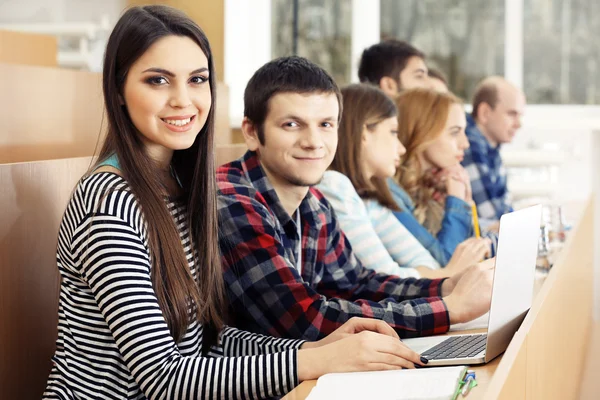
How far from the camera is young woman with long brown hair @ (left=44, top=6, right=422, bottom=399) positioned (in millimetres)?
1163

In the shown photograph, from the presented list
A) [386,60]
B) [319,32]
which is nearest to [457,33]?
[319,32]

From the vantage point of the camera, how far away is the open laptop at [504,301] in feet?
3.99

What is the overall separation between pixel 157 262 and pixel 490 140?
265cm

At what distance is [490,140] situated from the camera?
3.68 m

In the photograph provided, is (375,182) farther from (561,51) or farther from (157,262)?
(561,51)

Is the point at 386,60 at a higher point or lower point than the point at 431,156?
higher

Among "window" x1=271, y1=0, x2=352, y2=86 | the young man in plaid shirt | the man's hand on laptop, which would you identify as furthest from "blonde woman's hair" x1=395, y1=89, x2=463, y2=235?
"window" x1=271, y1=0, x2=352, y2=86

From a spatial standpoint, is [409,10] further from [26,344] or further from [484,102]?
[26,344]

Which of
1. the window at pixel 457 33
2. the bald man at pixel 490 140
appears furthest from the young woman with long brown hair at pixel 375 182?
the window at pixel 457 33

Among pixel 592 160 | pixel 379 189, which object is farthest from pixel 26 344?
pixel 592 160

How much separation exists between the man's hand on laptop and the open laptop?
0.20ft

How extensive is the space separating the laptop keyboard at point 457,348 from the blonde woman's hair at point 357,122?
760mm

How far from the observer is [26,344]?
1425mm

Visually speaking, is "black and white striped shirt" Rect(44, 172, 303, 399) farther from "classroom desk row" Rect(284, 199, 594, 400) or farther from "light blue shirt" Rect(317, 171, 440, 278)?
"light blue shirt" Rect(317, 171, 440, 278)
